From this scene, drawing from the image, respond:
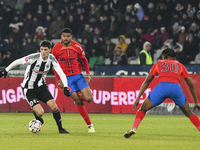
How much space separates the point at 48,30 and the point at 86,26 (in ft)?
8.66

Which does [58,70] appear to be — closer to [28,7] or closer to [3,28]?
[3,28]

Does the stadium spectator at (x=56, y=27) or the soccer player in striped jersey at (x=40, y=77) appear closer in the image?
the soccer player in striped jersey at (x=40, y=77)

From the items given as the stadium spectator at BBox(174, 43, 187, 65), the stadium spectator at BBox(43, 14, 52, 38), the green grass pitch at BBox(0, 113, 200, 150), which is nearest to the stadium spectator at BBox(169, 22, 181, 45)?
the stadium spectator at BBox(174, 43, 187, 65)

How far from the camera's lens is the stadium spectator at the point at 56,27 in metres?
19.9

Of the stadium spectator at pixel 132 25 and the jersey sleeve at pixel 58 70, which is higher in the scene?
the stadium spectator at pixel 132 25

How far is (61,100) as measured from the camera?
15555mm

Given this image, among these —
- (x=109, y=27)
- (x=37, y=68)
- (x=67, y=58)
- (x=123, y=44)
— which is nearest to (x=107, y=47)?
(x=123, y=44)

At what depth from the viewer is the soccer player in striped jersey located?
8.95 m

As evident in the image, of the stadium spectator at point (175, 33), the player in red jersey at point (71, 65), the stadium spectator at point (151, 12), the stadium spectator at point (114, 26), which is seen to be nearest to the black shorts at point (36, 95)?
the player in red jersey at point (71, 65)

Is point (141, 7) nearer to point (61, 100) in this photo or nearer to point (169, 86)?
point (61, 100)

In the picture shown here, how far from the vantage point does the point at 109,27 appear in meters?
19.0

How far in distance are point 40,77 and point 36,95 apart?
419 mm

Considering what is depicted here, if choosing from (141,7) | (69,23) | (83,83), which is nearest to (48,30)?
(69,23)

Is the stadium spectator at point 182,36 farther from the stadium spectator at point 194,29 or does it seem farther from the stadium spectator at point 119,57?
the stadium spectator at point 119,57
